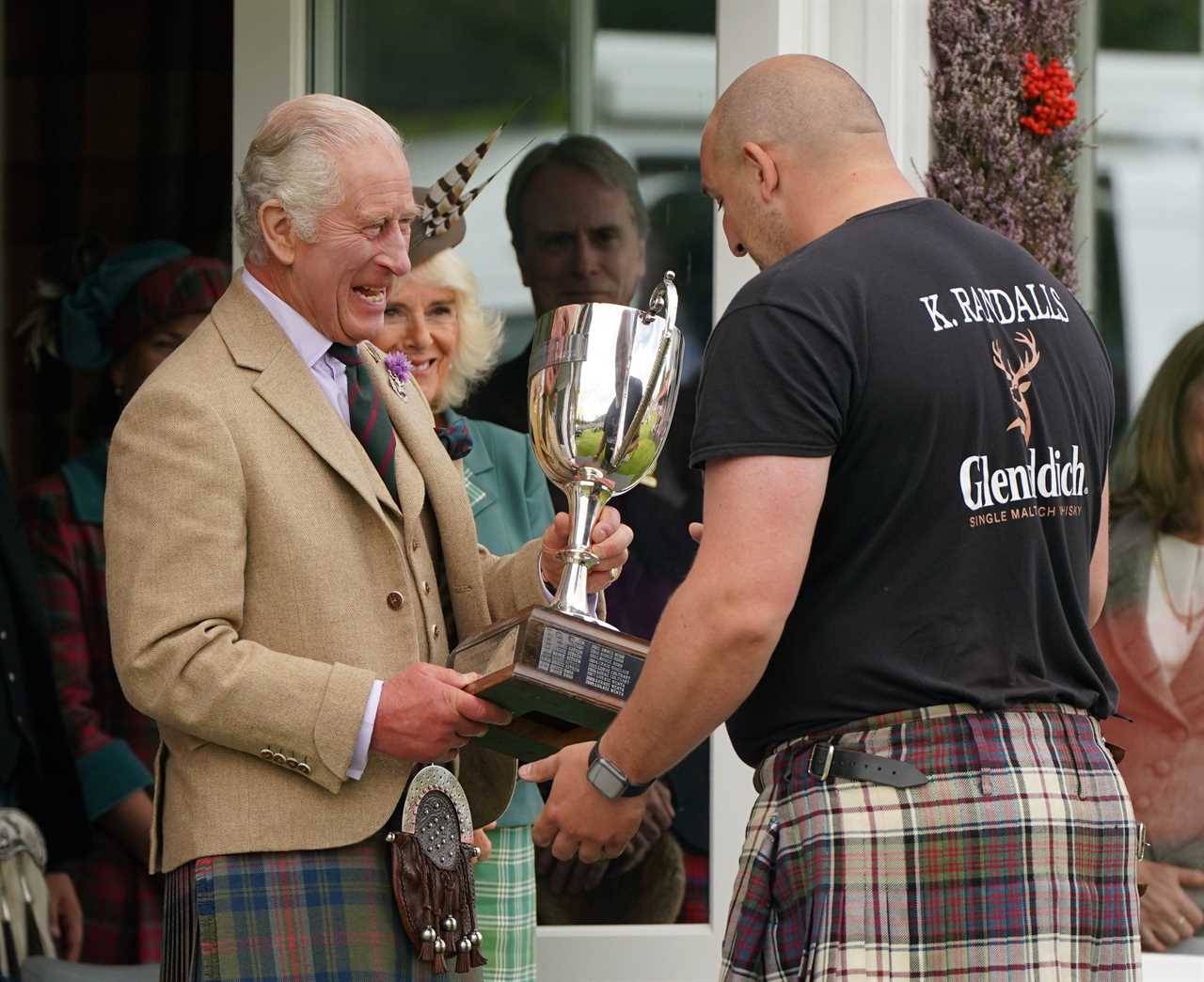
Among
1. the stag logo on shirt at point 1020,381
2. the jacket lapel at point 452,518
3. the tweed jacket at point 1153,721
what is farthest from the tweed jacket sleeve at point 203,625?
the tweed jacket at point 1153,721

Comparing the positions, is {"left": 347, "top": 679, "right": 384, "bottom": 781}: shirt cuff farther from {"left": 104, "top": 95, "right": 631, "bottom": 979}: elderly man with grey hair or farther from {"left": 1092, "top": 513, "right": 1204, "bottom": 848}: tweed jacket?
{"left": 1092, "top": 513, "right": 1204, "bottom": 848}: tweed jacket

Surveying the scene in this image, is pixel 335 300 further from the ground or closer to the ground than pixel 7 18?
closer to the ground

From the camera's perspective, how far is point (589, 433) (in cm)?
257

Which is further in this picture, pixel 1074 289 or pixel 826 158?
pixel 1074 289

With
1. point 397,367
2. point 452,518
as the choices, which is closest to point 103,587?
point 397,367

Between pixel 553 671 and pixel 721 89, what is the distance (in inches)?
77.3

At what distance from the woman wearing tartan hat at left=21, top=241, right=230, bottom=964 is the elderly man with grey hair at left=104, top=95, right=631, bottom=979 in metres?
2.62

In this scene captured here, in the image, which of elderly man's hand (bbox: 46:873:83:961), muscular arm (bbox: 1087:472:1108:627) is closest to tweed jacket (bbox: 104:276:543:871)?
muscular arm (bbox: 1087:472:1108:627)

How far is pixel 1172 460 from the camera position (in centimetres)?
393

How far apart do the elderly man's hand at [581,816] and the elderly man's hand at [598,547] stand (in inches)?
13.5

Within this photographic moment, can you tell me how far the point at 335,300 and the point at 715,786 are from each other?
1642mm

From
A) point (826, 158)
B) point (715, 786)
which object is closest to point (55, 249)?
point (715, 786)

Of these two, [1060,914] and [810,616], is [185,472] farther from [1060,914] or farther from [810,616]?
[1060,914]

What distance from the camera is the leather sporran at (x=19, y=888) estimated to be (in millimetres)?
4102
